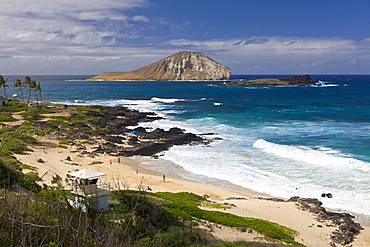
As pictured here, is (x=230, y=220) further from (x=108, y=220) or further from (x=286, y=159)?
(x=286, y=159)

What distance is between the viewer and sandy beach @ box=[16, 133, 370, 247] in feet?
52.5

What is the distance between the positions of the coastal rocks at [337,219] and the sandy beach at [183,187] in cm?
31

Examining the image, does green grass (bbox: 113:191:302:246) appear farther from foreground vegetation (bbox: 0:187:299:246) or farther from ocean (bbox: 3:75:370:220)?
ocean (bbox: 3:75:370:220)

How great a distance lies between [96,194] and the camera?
38.8 feet

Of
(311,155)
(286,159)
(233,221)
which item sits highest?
(233,221)

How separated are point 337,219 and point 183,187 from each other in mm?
10501

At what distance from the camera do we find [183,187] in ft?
78.8

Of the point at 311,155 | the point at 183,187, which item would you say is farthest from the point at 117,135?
the point at 311,155

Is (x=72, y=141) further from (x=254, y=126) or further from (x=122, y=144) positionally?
(x=254, y=126)

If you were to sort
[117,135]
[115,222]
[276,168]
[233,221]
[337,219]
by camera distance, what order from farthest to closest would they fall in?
[117,135]
[276,168]
[337,219]
[233,221]
[115,222]

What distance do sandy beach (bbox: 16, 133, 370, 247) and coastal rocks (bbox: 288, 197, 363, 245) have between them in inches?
12.2

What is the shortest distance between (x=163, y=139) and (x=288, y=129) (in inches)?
729

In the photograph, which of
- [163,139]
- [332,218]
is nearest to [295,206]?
[332,218]

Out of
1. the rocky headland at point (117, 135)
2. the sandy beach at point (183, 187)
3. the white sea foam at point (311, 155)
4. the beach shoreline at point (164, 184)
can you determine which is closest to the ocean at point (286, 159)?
the white sea foam at point (311, 155)
